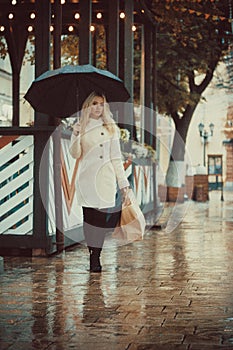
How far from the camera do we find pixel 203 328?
557 centimetres

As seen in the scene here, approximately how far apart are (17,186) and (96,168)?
1.71 meters

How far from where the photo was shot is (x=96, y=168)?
8.36 metres

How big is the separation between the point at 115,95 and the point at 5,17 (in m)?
6.81

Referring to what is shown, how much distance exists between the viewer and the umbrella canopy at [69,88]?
29.5 feet

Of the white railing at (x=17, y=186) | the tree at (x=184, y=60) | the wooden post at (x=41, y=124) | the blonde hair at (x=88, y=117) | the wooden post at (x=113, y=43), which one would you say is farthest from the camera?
the tree at (x=184, y=60)

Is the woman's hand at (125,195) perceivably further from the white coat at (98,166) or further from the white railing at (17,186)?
the white railing at (17,186)

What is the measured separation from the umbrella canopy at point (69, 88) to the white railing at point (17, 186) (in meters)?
0.49

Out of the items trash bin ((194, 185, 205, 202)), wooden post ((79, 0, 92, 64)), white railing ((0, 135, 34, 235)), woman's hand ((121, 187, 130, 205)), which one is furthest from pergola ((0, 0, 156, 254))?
trash bin ((194, 185, 205, 202))

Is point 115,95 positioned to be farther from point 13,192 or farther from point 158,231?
point 158,231

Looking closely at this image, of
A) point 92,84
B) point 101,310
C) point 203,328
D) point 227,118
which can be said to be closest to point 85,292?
point 101,310

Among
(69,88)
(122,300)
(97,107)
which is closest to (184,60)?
(69,88)

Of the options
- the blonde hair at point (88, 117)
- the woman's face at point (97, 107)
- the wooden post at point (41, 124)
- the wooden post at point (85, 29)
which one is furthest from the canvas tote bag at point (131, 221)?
the wooden post at point (85, 29)

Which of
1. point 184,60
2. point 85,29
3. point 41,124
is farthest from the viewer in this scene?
point 184,60

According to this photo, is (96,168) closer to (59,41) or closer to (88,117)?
(88,117)
